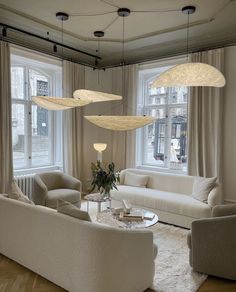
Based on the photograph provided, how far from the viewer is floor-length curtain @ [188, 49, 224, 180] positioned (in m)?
4.97

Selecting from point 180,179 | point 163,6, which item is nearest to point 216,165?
point 180,179

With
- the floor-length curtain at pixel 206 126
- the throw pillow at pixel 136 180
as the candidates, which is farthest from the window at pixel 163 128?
the throw pillow at pixel 136 180

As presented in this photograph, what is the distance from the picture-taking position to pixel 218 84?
3.22 metres

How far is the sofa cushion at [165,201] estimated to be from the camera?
3.98 m

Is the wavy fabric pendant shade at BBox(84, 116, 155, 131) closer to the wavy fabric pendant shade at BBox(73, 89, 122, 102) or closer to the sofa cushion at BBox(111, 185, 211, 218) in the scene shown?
the wavy fabric pendant shade at BBox(73, 89, 122, 102)

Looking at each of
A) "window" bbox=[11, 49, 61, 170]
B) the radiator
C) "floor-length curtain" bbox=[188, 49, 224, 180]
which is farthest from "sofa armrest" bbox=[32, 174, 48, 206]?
"floor-length curtain" bbox=[188, 49, 224, 180]

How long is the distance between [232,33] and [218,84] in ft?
6.93

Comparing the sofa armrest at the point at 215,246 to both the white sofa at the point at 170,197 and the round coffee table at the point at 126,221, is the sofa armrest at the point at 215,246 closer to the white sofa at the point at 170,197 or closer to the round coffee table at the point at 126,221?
the round coffee table at the point at 126,221

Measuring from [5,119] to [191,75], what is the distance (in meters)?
3.26

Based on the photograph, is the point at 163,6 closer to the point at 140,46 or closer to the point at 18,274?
the point at 140,46

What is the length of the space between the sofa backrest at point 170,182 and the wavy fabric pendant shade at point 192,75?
208cm

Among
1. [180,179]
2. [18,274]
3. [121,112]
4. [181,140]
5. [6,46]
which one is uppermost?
[6,46]

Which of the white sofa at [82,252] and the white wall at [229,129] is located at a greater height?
the white wall at [229,129]

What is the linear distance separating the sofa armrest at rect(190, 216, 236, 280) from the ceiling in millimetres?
2833
